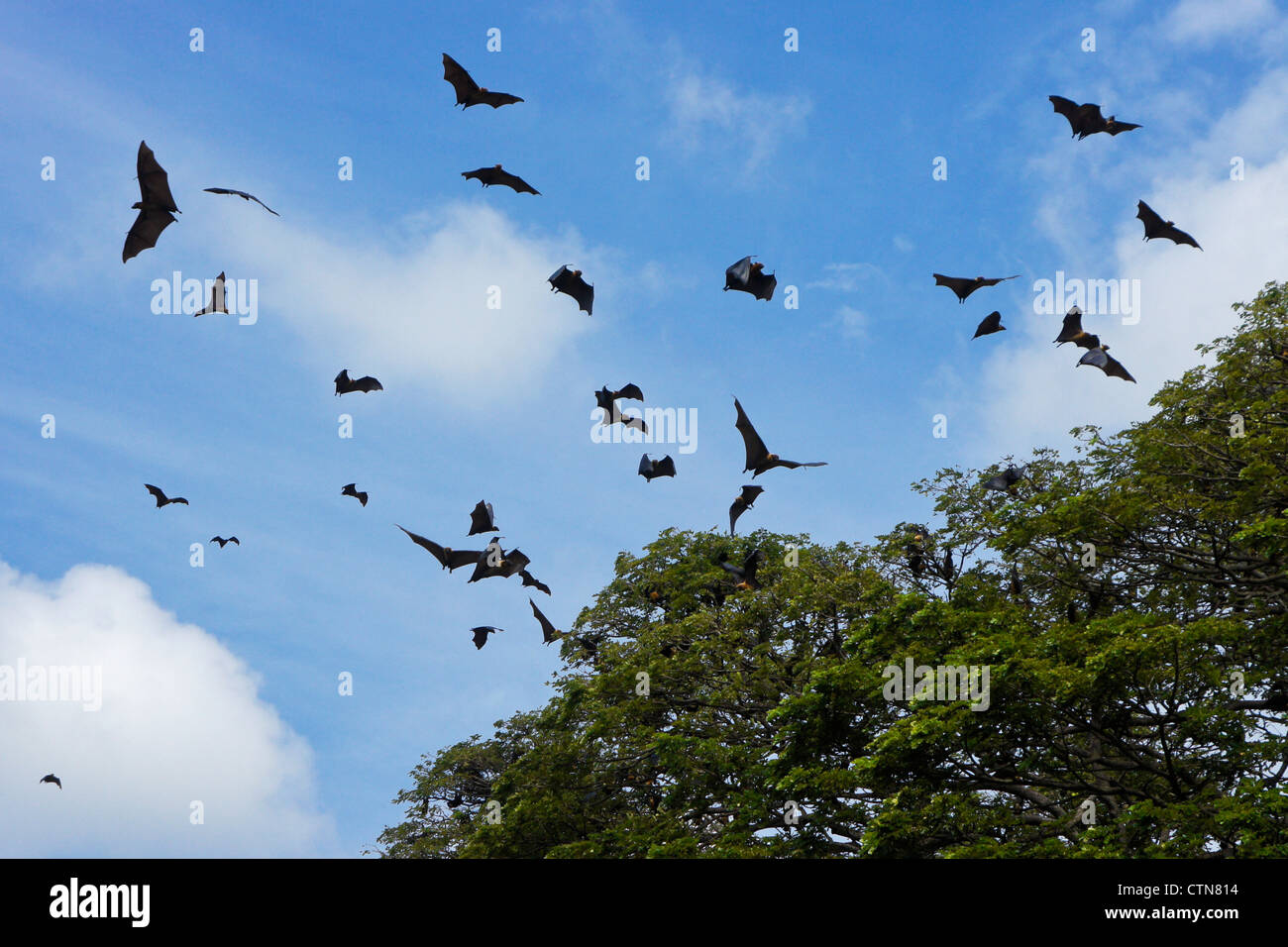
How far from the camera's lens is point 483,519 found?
1925cm

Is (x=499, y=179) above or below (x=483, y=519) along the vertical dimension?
above

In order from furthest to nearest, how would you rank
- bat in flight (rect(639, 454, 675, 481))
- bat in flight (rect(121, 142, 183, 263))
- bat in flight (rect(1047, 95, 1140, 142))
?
bat in flight (rect(639, 454, 675, 481)) → bat in flight (rect(1047, 95, 1140, 142)) → bat in flight (rect(121, 142, 183, 263))

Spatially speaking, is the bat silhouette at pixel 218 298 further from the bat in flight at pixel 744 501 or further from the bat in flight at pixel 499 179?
the bat in flight at pixel 744 501

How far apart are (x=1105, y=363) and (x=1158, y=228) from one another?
2.56 m

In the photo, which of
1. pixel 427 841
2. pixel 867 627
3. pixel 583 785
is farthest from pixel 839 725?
pixel 427 841

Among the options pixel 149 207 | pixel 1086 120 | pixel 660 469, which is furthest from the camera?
pixel 660 469

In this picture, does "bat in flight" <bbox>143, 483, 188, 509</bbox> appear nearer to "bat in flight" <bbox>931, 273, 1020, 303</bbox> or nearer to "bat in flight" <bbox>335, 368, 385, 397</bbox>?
"bat in flight" <bbox>335, 368, 385, 397</bbox>

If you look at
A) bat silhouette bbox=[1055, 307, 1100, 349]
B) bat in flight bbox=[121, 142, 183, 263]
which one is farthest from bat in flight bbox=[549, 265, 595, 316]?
bat silhouette bbox=[1055, 307, 1100, 349]

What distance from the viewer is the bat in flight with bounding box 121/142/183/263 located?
49.1ft

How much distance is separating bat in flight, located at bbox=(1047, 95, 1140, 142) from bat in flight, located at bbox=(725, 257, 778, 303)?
19.6ft

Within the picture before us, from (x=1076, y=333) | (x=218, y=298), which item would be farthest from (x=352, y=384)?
(x=1076, y=333)

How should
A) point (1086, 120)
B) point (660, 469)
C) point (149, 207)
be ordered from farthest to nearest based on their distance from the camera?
point (660, 469)
point (1086, 120)
point (149, 207)

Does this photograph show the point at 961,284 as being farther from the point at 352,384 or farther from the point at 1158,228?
the point at 352,384

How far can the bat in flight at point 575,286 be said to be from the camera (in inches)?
727
